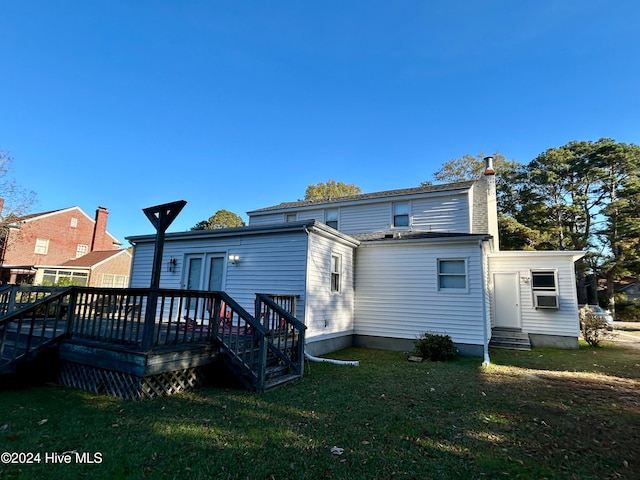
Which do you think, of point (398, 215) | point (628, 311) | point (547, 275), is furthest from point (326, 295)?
point (628, 311)

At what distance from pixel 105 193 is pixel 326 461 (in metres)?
35.6

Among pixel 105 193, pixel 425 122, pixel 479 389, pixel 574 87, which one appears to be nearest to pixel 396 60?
pixel 425 122

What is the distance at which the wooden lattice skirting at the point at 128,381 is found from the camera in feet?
15.5

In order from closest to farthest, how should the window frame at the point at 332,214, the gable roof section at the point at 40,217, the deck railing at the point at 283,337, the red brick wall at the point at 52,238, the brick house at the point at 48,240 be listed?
the deck railing at the point at 283,337 < the window frame at the point at 332,214 < the gable roof section at the point at 40,217 < the brick house at the point at 48,240 < the red brick wall at the point at 52,238

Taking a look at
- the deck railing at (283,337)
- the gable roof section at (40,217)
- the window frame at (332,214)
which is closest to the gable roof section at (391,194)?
the window frame at (332,214)

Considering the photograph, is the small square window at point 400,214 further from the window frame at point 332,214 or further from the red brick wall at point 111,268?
the red brick wall at point 111,268

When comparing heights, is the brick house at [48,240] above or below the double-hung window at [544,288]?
above

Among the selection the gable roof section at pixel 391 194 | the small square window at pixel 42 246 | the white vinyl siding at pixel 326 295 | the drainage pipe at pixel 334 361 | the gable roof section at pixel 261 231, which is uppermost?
the gable roof section at pixel 391 194

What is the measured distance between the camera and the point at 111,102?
1382cm

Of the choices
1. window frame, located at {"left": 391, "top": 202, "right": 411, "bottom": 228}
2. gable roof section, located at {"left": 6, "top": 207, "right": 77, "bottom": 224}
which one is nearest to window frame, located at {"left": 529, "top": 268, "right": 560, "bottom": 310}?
window frame, located at {"left": 391, "top": 202, "right": 411, "bottom": 228}

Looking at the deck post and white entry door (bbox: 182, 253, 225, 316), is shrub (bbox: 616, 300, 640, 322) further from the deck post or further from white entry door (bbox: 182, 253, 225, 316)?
the deck post

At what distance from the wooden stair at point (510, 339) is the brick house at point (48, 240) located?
101 ft

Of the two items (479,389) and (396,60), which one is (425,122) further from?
Result: (479,389)

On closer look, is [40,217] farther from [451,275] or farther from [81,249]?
[451,275]
